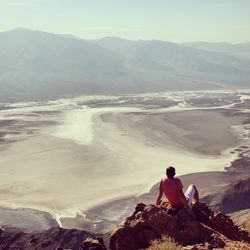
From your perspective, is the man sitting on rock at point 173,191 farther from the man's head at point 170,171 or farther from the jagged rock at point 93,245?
the jagged rock at point 93,245

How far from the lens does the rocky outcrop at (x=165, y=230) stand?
9.27 metres

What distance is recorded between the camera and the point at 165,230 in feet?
30.7

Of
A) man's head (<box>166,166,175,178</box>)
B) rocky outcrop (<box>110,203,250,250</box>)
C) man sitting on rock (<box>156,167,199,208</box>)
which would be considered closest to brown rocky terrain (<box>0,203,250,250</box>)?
rocky outcrop (<box>110,203,250,250</box>)

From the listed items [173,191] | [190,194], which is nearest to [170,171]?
[173,191]

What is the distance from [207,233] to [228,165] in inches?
1816

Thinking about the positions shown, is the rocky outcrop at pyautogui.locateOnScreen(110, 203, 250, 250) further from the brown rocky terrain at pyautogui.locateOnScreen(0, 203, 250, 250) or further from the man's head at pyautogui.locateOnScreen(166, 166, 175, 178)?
the man's head at pyautogui.locateOnScreen(166, 166, 175, 178)

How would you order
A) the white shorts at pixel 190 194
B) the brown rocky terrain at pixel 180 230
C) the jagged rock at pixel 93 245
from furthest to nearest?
the jagged rock at pixel 93 245 → the white shorts at pixel 190 194 → the brown rocky terrain at pixel 180 230

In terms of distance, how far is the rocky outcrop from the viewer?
927 centimetres

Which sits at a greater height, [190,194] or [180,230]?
[190,194]

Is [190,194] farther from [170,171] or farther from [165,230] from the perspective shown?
[165,230]

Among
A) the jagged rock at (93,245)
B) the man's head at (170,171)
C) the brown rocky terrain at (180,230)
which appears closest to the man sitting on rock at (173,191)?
the man's head at (170,171)

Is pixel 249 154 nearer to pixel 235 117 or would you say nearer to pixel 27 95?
pixel 235 117

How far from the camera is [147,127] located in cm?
7944

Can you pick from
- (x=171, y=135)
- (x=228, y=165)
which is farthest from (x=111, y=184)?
(x=171, y=135)
